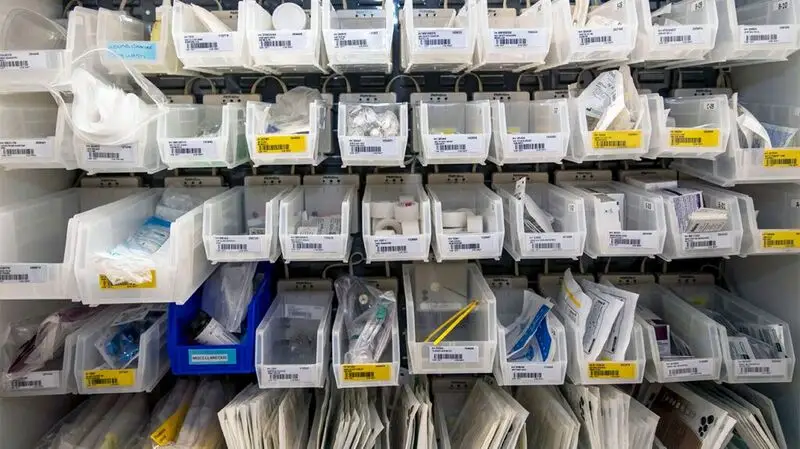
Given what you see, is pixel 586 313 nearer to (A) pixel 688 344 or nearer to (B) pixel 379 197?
(A) pixel 688 344

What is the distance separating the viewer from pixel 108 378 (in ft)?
4.40

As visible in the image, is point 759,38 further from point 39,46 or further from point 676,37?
point 39,46

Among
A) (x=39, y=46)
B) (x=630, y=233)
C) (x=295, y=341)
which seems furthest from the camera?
(x=295, y=341)

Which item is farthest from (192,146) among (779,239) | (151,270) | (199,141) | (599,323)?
(779,239)

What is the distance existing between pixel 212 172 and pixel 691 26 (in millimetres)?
1352

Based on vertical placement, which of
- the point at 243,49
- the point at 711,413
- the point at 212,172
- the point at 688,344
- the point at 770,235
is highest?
the point at 243,49

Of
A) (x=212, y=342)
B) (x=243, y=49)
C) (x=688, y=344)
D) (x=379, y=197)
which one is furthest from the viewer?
(x=379, y=197)

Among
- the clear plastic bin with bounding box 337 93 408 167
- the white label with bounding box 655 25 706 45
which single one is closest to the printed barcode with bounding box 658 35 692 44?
the white label with bounding box 655 25 706 45

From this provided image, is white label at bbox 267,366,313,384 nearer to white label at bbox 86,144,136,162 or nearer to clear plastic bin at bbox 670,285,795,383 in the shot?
white label at bbox 86,144,136,162

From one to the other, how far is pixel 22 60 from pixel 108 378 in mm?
765

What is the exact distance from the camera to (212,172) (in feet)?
5.53

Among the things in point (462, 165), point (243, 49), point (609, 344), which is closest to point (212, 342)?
point (243, 49)

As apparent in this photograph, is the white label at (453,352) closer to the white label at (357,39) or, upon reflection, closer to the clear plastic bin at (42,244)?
the white label at (357,39)

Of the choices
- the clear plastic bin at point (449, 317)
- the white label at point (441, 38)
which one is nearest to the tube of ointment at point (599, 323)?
the clear plastic bin at point (449, 317)
